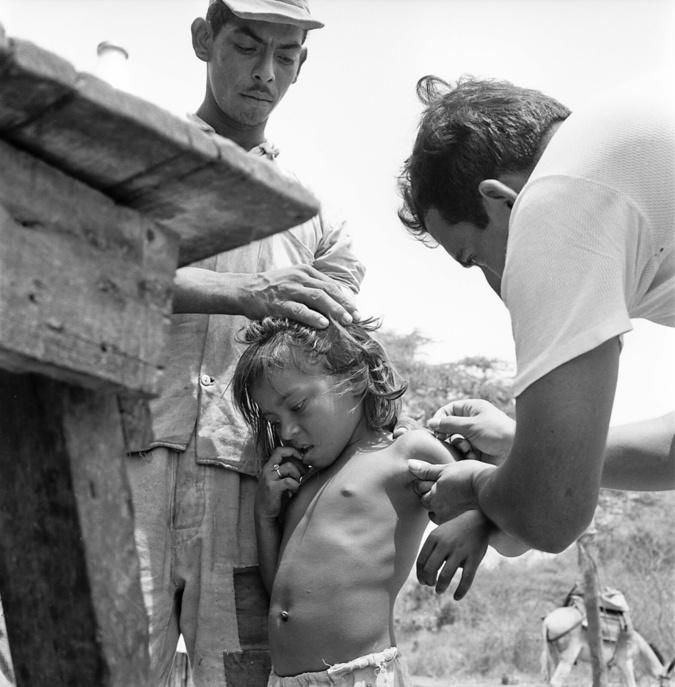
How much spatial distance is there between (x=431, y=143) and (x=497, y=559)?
29.2 meters

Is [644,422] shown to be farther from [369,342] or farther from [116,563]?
[116,563]

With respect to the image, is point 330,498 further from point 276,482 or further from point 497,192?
point 497,192

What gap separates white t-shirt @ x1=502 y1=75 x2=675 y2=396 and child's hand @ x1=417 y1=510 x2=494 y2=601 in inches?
27.3

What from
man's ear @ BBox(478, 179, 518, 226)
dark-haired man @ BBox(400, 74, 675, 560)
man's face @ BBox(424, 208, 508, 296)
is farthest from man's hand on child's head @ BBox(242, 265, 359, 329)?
dark-haired man @ BBox(400, 74, 675, 560)

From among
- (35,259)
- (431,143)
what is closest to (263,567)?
(431,143)

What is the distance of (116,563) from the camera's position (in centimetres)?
131

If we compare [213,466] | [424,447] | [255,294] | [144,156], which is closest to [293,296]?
[255,294]

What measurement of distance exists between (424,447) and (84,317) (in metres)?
1.90

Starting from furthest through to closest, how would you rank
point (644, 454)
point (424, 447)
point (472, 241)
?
point (424, 447) → point (644, 454) → point (472, 241)

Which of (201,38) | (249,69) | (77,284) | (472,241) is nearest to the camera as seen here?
(77,284)

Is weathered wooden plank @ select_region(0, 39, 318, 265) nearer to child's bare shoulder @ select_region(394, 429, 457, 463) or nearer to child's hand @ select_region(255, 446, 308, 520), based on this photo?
child's hand @ select_region(255, 446, 308, 520)

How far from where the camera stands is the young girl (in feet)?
9.25

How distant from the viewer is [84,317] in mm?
1234

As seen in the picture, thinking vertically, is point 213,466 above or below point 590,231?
below
